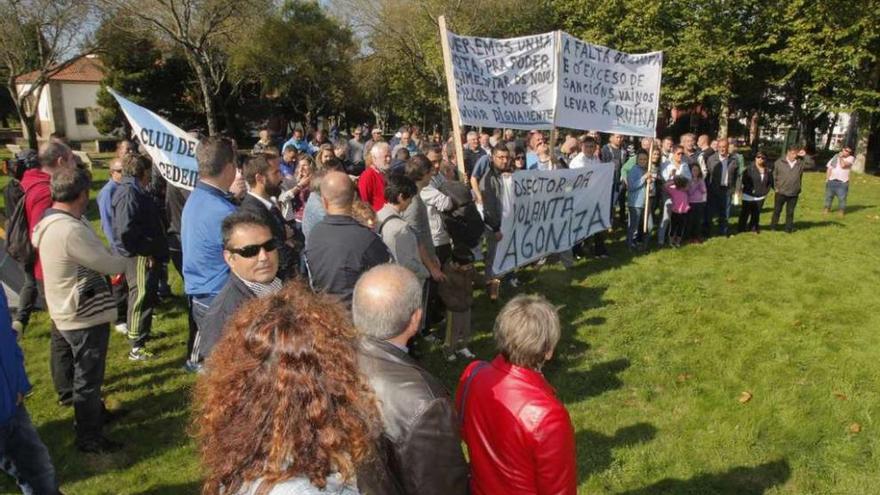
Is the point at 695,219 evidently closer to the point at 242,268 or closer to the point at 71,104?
the point at 242,268

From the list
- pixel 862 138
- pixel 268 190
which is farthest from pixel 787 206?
pixel 862 138

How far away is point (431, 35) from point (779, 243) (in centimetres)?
2684

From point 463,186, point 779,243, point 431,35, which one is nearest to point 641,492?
point 463,186

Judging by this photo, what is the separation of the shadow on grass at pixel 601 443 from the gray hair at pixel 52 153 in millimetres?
5189

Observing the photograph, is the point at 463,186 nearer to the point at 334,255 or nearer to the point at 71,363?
the point at 334,255

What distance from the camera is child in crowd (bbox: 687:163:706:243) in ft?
34.2

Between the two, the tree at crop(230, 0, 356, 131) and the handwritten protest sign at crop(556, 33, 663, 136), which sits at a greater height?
the tree at crop(230, 0, 356, 131)

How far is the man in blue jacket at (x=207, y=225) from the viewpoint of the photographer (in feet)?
13.2

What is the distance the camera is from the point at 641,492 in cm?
403

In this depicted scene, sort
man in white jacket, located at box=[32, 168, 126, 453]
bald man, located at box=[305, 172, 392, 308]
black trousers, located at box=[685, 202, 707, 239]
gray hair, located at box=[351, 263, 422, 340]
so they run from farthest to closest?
black trousers, located at box=[685, 202, 707, 239]
man in white jacket, located at box=[32, 168, 126, 453]
bald man, located at box=[305, 172, 392, 308]
gray hair, located at box=[351, 263, 422, 340]

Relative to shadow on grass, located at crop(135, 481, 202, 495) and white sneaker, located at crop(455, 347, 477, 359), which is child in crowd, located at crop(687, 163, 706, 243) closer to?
white sneaker, located at crop(455, 347, 477, 359)

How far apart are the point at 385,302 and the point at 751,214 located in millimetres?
11254

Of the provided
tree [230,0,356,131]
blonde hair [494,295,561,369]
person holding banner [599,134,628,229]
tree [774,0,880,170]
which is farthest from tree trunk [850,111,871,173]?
tree [230,0,356,131]

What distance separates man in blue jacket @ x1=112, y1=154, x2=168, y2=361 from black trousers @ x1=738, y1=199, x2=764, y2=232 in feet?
33.6
